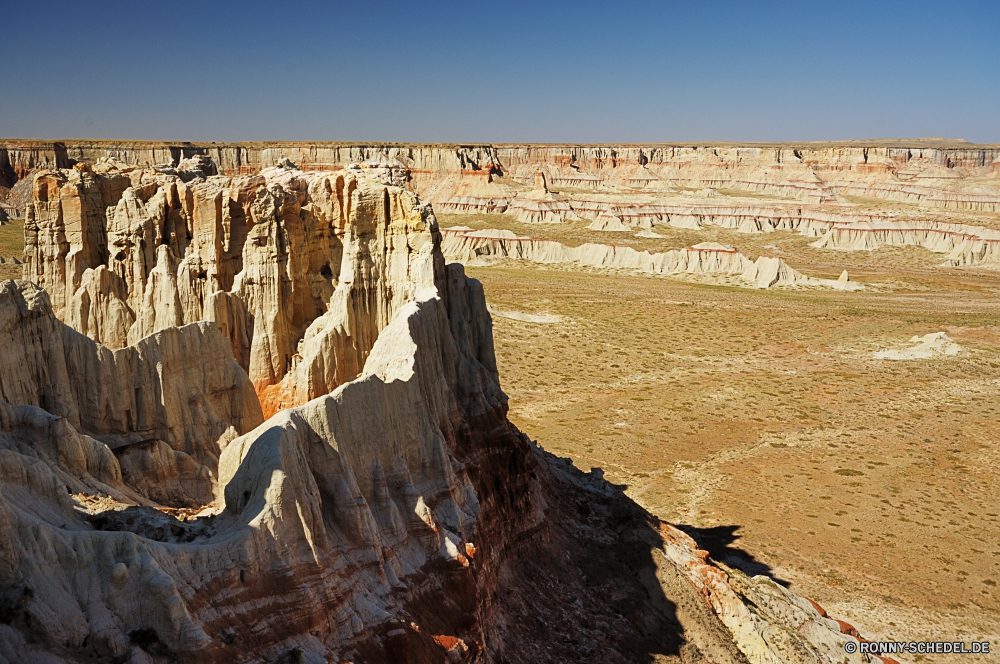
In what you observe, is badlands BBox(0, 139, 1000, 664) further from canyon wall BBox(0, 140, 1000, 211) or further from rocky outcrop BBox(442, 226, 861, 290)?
canyon wall BBox(0, 140, 1000, 211)

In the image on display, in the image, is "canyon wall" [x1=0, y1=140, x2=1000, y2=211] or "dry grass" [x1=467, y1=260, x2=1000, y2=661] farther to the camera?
"canyon wall" [x1=0, y1=140, x2=1000, y2=211]

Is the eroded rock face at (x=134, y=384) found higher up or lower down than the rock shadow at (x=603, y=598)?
higher up

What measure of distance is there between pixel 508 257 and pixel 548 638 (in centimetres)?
8855

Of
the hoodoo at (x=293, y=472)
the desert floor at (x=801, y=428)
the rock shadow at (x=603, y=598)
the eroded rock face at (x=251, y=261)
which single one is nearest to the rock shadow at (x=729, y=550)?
the desert floor at (x=801, y=428)

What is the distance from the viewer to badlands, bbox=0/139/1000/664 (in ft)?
29.1

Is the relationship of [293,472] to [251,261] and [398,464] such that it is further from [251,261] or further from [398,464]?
[251,261]

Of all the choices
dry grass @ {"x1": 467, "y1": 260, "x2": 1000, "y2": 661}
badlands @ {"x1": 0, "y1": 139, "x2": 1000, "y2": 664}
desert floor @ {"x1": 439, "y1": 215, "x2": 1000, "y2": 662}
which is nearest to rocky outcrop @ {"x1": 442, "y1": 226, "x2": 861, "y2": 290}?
desert floor @ {"x1": 439, "y1": 215, "x2": 1000, "y2": 662}

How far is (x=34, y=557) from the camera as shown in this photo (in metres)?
7.54

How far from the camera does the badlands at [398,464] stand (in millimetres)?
8875

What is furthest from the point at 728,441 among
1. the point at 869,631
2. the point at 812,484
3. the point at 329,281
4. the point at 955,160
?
the point at 955,160

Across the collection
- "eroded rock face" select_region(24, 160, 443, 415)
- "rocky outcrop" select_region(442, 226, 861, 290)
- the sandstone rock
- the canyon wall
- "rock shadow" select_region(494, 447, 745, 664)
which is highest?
the canyon wall

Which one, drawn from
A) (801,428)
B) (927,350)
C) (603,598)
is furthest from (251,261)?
(927,350)

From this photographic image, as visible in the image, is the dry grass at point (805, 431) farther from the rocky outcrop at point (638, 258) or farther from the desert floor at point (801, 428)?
the rocky outcrop at point (638, 258)

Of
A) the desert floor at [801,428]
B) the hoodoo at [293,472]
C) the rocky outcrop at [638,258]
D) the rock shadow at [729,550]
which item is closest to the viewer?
the hoodoo at [293,472]
